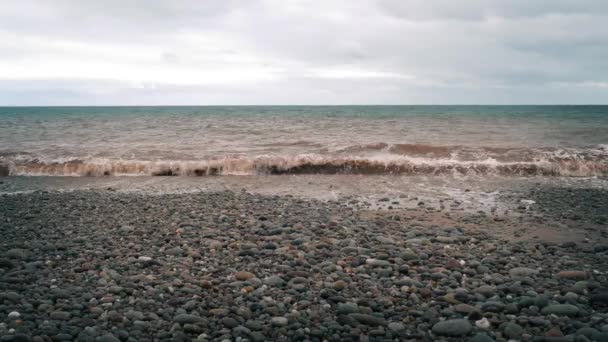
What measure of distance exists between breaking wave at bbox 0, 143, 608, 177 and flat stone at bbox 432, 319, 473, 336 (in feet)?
42.2

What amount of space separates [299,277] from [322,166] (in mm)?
12282

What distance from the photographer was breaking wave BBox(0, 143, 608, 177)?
1706 cm

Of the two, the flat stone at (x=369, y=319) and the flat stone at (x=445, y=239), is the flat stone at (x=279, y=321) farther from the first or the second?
the flat stone at (x=445, y=239)

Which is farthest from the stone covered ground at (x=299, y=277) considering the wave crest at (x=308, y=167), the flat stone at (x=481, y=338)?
the wave crest at (x=308, y=167)

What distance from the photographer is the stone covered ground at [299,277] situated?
4.41m

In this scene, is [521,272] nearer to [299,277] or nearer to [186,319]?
[299,277]

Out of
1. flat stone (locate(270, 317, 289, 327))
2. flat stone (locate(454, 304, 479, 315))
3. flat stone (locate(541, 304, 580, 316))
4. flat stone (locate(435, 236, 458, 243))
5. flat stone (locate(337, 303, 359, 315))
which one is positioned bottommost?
flat stone (locate(270, 317, 289, 327))

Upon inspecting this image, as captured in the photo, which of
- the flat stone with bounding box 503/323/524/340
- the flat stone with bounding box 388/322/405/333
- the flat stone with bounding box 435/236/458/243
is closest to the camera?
the flat stone with bounding box 503/323/524/340

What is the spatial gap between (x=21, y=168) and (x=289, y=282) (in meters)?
16.9

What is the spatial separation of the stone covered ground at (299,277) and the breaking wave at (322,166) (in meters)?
7.83

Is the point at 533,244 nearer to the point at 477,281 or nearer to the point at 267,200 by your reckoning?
the point at 477,281

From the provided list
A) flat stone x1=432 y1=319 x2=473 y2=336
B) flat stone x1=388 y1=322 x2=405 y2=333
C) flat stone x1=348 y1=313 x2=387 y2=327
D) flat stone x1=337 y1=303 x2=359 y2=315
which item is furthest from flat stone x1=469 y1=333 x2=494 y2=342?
flat stone x1=337 y1=303 x2=359 y2=315

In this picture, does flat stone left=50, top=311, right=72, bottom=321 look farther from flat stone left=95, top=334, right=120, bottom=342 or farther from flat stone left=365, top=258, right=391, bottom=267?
flat stone left=365, top=258, right=391, bottom=267

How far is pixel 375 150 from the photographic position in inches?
869
